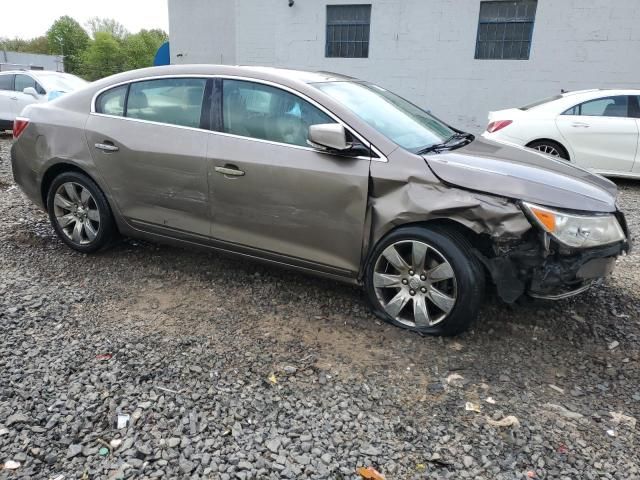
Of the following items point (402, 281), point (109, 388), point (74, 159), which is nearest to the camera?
point (109, 388)

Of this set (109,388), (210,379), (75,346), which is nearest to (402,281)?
(210,379)

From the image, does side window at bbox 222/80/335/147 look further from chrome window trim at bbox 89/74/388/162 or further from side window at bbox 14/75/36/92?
side window at bbox 14/75/36/92

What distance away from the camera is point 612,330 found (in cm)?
347

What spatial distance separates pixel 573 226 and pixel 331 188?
56.1 inches

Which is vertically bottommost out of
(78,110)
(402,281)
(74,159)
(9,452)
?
(9,452)

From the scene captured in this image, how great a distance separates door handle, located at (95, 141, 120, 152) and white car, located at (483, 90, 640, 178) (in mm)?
5527

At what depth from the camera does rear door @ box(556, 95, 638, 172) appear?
298 inches

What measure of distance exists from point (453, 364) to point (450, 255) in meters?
0.64

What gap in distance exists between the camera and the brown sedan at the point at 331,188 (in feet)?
9.95

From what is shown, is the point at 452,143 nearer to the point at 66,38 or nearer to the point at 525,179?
the point at 525,179

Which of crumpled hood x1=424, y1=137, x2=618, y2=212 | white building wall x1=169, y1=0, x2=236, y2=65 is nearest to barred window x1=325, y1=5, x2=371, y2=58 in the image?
white building wall x1=169, y1=0, x2=236, y2=65

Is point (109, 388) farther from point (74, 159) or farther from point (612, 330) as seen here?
point (612, 330)

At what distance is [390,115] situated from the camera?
3.74 meters

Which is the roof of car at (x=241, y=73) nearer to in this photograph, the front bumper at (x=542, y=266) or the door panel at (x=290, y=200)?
the door panel at (x=290, y=200)
